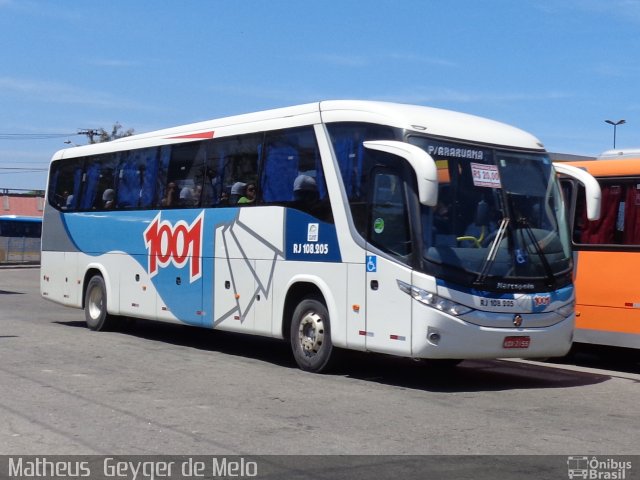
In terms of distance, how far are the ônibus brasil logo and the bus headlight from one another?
4984 millimetres

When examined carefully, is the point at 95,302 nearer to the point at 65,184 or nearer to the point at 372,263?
the point at 65,184

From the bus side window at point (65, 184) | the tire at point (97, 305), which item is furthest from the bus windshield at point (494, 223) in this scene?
the bus side window at point (65, 184)

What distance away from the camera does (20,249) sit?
6525 cm

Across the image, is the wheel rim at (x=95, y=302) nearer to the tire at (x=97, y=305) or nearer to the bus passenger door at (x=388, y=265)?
the tire at (x=97, y=305)

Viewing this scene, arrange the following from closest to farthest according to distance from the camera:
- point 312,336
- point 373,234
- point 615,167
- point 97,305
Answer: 1. point 373,234
2. point 312,336
3. point 615,167
4. point 97,305

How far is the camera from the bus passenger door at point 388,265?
1141cm

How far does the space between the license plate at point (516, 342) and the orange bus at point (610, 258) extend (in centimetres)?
258

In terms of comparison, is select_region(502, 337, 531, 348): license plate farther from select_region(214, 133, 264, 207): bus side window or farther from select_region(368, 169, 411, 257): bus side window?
select_region(214, 133, 264, 207): bus side window

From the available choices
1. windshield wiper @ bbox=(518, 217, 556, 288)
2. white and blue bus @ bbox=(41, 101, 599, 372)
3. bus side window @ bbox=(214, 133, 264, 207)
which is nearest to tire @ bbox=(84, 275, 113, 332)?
white and blue bus @ bbox=(41, 101, 599, 372)

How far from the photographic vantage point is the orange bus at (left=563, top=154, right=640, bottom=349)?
1362 centimetres

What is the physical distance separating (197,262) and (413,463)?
8.37 m

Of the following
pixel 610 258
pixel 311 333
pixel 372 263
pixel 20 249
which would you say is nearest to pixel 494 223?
pixel 372 263

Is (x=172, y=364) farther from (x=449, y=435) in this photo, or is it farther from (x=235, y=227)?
(x=449, y=435)

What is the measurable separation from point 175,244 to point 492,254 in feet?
19.9
